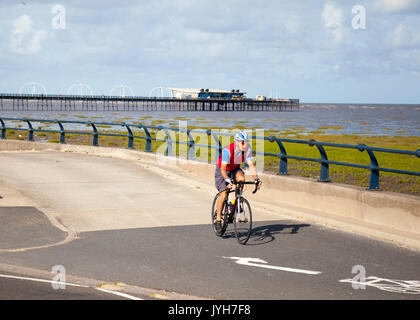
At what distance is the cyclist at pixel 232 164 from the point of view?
9.55m

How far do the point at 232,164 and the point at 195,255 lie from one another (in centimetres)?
183

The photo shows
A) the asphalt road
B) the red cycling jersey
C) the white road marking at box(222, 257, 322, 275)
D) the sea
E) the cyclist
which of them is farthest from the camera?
the sea

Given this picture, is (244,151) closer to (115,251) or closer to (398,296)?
(115,251)

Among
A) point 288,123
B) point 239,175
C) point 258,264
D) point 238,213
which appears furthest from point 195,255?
point 288,123

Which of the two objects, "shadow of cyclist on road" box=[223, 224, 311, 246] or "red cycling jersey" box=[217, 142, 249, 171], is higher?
"red cycling jersey" box=[217, 142, 249, 171]

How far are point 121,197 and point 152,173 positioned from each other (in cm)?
446

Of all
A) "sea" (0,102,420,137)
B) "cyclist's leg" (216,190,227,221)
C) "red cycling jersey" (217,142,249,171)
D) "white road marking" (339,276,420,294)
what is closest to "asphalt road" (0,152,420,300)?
"white road marking" (339,276,420,294)

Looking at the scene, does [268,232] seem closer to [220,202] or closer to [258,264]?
[220,202]

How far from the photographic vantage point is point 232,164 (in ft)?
32.4

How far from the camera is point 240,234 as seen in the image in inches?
396

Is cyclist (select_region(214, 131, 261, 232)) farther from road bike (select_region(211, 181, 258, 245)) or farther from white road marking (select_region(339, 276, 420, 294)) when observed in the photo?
white road marking (select_region(339, 276, 420, 294))

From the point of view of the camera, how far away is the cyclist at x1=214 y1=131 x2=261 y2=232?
9547 mm

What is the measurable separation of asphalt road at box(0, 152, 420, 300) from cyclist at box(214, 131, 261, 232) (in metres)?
0.80
